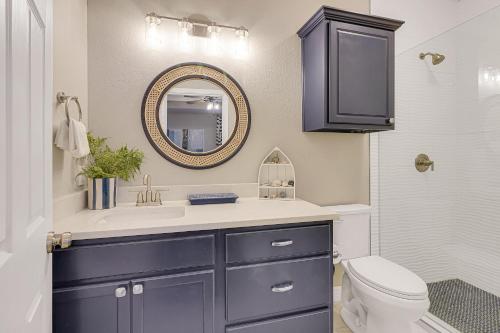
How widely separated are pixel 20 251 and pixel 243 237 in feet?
2.85

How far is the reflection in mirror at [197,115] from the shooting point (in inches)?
69.6

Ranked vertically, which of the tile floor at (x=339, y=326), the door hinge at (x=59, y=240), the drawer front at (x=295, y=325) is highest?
the door hinge at (x=59, y=240)

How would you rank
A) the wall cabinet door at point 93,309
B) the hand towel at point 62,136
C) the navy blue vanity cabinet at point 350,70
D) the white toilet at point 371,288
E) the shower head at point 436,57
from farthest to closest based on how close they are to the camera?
the shower head at point 436,57
the navy blue vanity cabinet at point 350,70
the white toilet at point 371,288
the hand towel at point 62,136
the wall cabinet door at point 93,309

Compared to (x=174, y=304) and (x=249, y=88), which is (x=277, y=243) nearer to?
(x=174, y=304)

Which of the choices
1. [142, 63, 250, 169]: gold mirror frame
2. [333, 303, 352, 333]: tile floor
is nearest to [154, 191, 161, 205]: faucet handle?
[142, 63, 250, 169]: gold mirror frame

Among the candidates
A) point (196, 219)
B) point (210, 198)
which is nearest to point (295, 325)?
point (196, 219)

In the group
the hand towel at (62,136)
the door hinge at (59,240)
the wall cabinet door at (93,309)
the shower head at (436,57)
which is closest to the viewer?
the door hinge at (59,240)

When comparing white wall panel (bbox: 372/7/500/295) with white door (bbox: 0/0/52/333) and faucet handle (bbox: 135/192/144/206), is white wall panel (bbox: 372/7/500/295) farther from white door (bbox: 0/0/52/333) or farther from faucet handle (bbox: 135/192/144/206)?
white door (bbox: 0/0/52/333)

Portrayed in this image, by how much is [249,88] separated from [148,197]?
1.06 m

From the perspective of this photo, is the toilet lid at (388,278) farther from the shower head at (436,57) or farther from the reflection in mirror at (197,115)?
the shower head at (436,57)

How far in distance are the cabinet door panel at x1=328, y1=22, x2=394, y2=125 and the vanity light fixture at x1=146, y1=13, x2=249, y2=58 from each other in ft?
2.09

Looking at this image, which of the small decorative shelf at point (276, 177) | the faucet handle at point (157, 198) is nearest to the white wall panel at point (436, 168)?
the small decorative shelf at point (276, 177)

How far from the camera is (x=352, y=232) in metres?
1.88

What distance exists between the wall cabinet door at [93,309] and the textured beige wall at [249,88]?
80 centimetres
